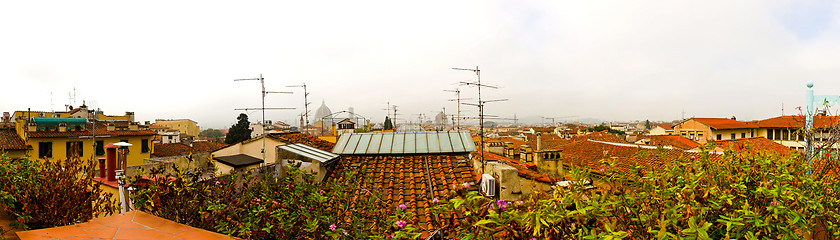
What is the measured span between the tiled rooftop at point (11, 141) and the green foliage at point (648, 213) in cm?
2804

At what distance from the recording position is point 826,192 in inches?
141

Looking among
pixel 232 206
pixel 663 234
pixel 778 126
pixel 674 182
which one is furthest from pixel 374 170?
pixel 778 126

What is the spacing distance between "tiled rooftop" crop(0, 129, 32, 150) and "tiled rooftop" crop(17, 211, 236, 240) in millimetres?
25131

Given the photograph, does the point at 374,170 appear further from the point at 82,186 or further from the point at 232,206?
the point at 82,186

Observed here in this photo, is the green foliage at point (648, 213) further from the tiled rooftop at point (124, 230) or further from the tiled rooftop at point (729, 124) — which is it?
the tiled rooftop at point (729, 124)

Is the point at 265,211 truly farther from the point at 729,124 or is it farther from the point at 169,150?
the point at 729,124

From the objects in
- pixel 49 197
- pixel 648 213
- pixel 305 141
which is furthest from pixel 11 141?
pixel 648 213

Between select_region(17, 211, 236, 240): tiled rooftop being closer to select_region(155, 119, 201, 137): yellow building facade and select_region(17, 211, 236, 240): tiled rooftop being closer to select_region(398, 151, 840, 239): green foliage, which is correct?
select_region(398, 151, 840, 239): green foliage

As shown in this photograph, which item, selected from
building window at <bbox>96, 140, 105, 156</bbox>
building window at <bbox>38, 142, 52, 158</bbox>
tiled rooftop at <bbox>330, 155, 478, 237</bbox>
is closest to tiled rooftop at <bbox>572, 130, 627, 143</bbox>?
tiled rooftop at <bbox>330, 155, 478, 237</bbox>

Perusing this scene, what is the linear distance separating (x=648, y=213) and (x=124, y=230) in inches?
154

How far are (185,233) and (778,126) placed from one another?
4231 cm

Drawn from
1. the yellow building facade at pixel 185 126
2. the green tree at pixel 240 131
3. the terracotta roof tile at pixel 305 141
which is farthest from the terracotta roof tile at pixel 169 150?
the yellow building facade at pixel 185 126

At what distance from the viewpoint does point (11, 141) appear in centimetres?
2131

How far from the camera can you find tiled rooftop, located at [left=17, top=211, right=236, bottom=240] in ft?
8.63
